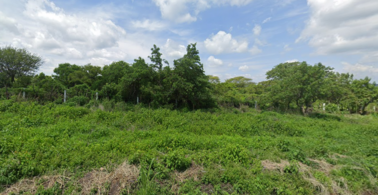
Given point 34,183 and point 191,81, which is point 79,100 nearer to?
point 191,81

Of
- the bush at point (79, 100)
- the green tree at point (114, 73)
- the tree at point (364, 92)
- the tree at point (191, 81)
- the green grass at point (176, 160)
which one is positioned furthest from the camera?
the tree at point (364, 92)

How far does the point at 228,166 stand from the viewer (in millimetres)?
Answer: 3812

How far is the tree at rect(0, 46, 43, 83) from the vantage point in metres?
12.7

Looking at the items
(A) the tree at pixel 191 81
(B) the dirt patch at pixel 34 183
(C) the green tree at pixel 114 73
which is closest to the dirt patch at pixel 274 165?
(B) the dirt patch at pixel 34 183

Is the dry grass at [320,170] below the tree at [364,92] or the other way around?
below

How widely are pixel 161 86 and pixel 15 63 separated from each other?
12.0 meters

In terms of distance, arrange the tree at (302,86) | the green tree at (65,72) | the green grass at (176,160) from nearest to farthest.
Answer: the green grass at (176,160), the tree at (302,86), the green tree at (65,72)

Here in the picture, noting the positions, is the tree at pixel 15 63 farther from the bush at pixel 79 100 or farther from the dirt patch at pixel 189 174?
the dirt patch at pixel 189 174

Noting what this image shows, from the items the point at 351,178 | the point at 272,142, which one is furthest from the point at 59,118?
the point at 351,178

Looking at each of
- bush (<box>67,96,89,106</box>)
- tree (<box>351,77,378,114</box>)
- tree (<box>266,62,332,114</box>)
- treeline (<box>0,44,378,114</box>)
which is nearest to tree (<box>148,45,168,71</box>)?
treeline (<box>0,44,378,114</box>)

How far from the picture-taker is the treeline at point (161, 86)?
33.4 ft

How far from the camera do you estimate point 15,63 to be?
42.8ft

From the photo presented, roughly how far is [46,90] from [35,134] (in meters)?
6.29

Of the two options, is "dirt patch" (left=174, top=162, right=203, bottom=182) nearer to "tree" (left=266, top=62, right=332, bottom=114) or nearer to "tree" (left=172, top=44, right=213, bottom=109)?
"tree" (left=172, top=44, right=213, bottom=109)
